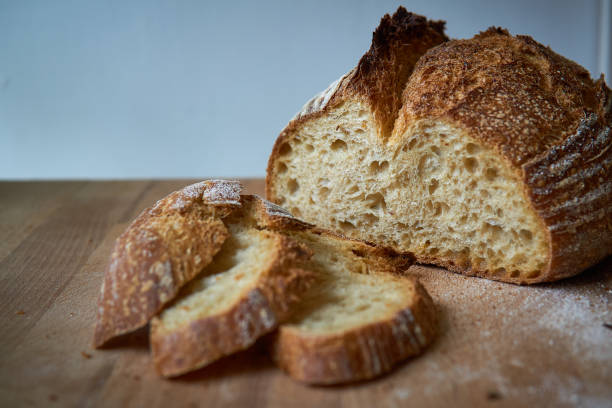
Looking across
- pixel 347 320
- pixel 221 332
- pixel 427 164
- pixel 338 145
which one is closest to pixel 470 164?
pixel 427 164

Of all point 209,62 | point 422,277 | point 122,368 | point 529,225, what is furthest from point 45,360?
point 209,62

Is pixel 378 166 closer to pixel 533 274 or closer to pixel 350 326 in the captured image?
pixel 533 274

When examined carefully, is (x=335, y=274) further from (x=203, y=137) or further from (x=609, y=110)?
(x=203, y=137)

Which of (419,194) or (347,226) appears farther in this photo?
(347,226)

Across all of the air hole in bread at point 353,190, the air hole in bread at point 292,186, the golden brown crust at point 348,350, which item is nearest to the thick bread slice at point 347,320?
the golden brown crust at point 348,350

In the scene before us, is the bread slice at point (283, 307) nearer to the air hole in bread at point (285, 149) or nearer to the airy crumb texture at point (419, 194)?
the airy crumb texture at point (419, 194)

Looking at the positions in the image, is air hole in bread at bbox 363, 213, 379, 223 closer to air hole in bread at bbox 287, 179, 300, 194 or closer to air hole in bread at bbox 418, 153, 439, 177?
air hole in bread at bbox 418, 153, 439, 177
